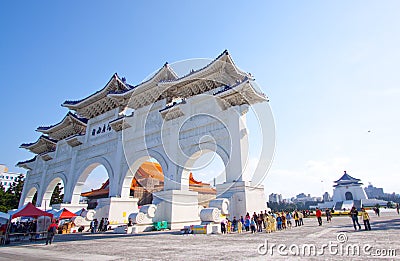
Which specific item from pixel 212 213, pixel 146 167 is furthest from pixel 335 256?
pixel 146 167

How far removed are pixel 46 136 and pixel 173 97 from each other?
2078cm

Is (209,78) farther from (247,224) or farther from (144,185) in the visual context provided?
(144,185)

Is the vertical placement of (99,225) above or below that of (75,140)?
below

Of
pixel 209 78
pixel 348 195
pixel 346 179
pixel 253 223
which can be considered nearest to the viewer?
pixel 253 223

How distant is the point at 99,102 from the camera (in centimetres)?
2561

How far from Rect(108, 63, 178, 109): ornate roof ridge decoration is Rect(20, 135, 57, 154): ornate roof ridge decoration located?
14.0 m

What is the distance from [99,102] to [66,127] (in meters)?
7.24

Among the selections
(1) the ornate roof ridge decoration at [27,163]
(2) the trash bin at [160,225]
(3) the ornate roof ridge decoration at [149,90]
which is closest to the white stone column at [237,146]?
(2) the trash bin at [160,225]

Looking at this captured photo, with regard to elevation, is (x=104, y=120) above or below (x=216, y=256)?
above

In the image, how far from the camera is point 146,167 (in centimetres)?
3247

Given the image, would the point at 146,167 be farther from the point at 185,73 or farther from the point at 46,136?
the point at 185,73

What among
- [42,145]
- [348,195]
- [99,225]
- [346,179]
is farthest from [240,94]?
[346,179]

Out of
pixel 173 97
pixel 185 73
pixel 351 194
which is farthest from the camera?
pixel 351 194

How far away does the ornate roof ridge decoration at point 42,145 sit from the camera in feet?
102
